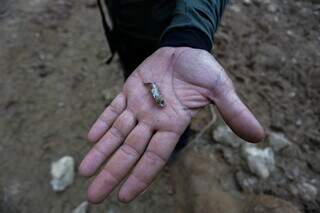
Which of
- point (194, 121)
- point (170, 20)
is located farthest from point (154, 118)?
point (194, 121)

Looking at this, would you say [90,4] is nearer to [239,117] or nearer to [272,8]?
[272,8]

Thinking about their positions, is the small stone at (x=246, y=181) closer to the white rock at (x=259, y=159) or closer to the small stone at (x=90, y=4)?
the white rock at (x=259, y=159)

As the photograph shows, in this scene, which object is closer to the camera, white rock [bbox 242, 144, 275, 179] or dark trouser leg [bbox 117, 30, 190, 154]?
dark trouser leg [bbox 117, 30, 190, 154]

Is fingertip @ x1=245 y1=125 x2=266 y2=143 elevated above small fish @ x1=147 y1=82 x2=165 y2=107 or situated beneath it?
situated beneath

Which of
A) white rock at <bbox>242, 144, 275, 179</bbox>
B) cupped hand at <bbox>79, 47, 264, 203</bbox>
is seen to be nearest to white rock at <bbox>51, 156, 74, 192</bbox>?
cupped hand at <bbox>79, 47, 264, 203</bbox>

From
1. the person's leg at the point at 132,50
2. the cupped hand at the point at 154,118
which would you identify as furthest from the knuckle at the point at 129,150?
the person's leg at the point at 132,50

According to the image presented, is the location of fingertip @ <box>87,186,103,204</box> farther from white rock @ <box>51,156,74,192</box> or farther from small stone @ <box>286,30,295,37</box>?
small stone @ <box>286,30,295,37</box>

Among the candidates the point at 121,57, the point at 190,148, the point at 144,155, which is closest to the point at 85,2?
the point at 121,57
